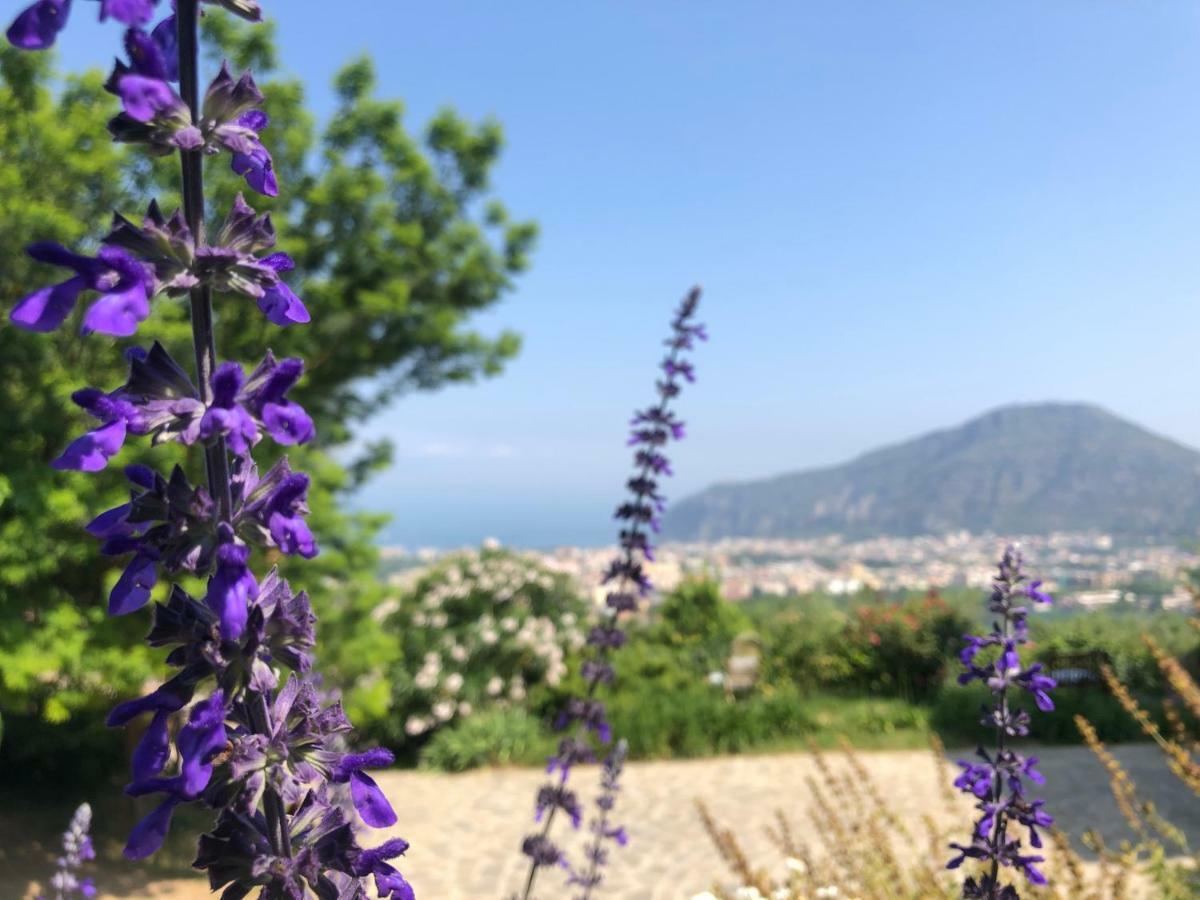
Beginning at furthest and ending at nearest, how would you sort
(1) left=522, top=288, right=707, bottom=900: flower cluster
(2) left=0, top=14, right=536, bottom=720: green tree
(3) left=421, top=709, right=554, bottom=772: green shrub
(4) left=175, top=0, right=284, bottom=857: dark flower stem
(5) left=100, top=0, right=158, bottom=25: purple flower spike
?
(3) left=421, top=709, right=554, bottom=772: green shrub
(2) left=0, top=14, right=536, bottom=720: green tree
(1) left=522, top=288, right=707, bottom=900: flower cluster
(4) left=175, top=0, right=284, bottom=857: dark flower stem
(5) left=100, top=0, right=158, bottom=25: purple flower spike

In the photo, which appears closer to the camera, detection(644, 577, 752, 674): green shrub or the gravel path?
the gravel path

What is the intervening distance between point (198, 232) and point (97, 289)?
151 mm

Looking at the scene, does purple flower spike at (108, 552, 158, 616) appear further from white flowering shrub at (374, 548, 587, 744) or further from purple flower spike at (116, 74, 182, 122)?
white flowering shrub at (374, 548, 587, 744)

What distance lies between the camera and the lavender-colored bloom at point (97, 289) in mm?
984

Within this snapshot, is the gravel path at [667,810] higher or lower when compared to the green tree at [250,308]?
lower

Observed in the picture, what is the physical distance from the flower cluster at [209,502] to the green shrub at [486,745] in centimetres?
900

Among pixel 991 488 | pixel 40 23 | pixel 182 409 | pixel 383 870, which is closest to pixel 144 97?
pixel 40 23

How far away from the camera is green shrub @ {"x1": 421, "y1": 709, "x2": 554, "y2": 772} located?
31.3 feet

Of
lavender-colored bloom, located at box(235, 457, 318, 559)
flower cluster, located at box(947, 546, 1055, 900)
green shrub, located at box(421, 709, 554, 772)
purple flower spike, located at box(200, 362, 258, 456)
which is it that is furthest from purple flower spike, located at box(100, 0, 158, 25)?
green shrub, located at box(421, 709, 554, 772)

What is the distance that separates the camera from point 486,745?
31.5 feet

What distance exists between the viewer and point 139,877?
568 centimetres

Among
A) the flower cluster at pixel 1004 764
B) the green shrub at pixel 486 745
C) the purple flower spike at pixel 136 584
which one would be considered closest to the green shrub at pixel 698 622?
the green shrub at pixel 486 745

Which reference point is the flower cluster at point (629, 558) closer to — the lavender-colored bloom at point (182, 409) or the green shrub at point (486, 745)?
the lavender-colored bloom at point (182, 409)

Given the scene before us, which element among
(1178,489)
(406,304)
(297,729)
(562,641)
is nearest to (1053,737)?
(562,641)
